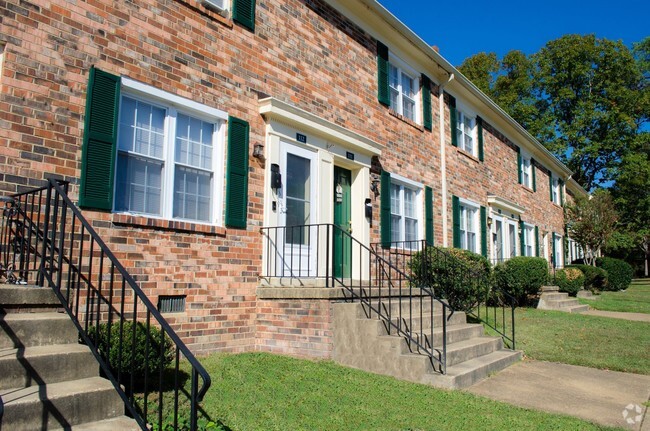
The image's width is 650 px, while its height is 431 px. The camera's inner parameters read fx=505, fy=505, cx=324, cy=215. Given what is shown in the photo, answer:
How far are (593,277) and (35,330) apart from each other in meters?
20.5

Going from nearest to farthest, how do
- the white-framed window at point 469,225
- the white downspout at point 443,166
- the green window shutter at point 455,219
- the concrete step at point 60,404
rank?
the concrete step at point 60,404 < the white downspout at point 443,166 < the green window shutter at point 455,219 < the white-framed window at point 469,225

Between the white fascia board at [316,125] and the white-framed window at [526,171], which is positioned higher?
the white-framed window at [526,171]

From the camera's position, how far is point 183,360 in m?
5.48

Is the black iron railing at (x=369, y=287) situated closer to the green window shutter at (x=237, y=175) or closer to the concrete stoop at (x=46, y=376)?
the green window shutter at (x=237, y=175)

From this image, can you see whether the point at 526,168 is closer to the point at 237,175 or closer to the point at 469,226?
the point at 469,226

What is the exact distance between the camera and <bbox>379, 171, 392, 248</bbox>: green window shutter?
9.68 m

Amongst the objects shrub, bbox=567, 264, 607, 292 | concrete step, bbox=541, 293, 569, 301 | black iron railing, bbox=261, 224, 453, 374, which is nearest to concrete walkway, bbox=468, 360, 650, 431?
black iron railing, bbox=261, 224, 453, 374

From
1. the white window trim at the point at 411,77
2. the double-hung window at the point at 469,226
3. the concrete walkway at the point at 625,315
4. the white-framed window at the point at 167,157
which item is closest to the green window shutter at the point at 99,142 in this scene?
the white-framed window at the point at 167,157

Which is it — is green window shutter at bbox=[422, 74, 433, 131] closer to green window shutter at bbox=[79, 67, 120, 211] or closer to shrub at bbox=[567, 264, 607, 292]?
green window shutter at bbox=[79, 67, 120, 211]

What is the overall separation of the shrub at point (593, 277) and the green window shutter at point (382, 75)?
1325cm

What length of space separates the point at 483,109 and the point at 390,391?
1173 centimetres

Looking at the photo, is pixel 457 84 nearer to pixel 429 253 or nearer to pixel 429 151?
pixel 429 151

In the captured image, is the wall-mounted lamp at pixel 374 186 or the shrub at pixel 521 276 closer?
the wall-mounted lamp at pixel 374 186

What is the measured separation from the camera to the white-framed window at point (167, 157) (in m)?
5.76
